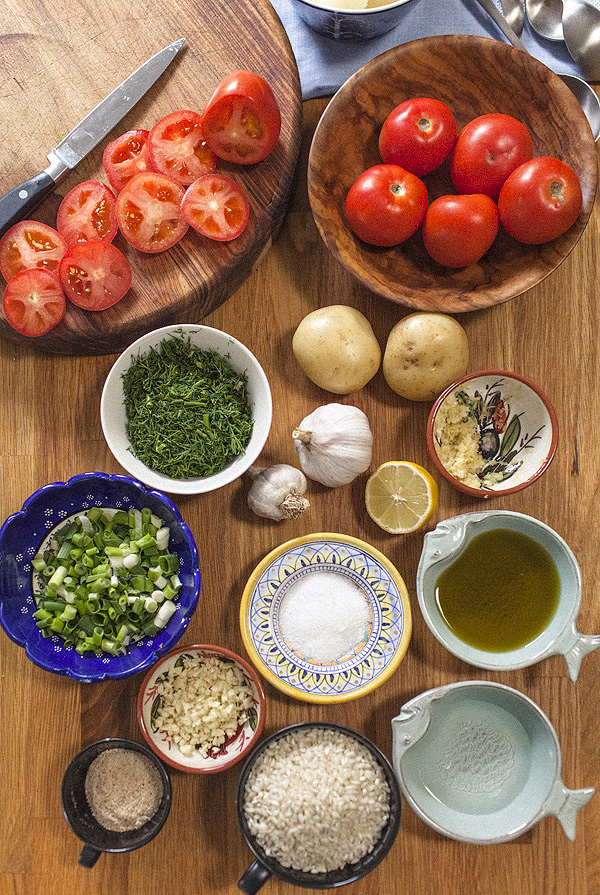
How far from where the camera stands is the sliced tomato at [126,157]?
1.22 meters

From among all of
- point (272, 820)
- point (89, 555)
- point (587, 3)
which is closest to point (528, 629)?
point (272, 820)

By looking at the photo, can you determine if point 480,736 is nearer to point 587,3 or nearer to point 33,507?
point 33,507

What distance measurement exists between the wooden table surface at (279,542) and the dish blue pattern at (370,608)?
0.07 metres

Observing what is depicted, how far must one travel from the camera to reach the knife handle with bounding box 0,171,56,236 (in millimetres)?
1202

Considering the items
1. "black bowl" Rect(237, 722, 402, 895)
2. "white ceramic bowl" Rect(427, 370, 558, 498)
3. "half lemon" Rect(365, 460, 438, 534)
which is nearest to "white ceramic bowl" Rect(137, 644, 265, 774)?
"black bowl" Rect(237, 722, 402, 895)

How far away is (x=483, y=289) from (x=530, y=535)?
485 mm

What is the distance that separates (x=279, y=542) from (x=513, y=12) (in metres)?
1.14

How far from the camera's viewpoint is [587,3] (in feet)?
4.19

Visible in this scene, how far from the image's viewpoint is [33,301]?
47.2 inches

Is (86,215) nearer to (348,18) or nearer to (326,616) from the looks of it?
(348,18)

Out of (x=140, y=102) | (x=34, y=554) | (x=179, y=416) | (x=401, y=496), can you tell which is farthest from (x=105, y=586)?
(x=140, y=102)

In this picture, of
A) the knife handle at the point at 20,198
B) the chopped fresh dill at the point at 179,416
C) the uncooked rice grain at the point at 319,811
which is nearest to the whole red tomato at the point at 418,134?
the chopped fresh dill at the point at 179,416

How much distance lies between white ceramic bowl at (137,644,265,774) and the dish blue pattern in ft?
0.19

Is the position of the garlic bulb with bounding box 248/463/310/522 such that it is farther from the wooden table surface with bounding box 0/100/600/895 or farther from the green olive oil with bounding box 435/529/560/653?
the green olive oil with bounding box 435/529/560/653
